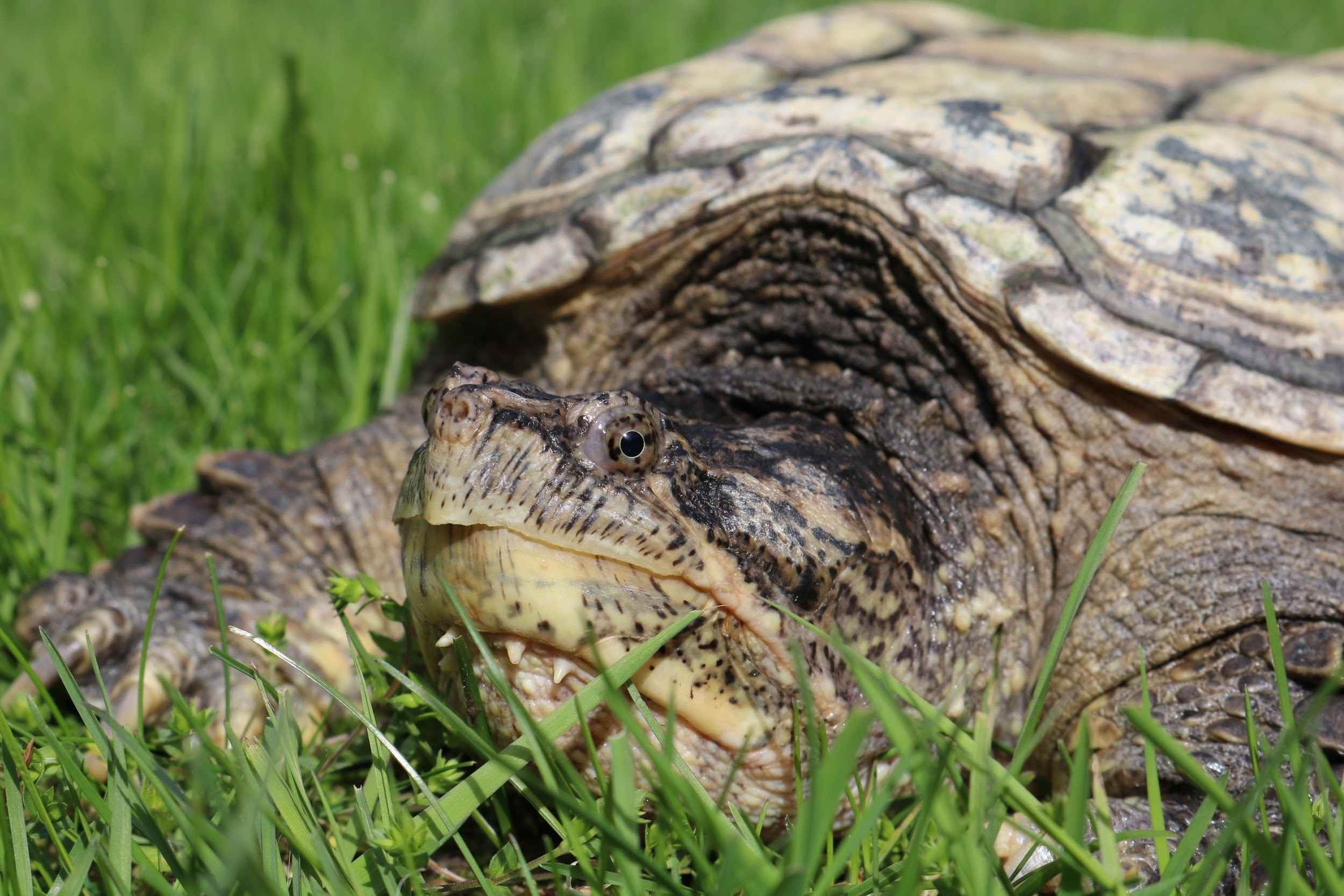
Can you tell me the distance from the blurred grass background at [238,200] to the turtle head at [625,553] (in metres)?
1.29

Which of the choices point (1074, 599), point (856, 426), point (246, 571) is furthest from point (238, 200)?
point (1074, 599)

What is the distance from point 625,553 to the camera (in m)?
1.39

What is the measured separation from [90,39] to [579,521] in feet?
19.8

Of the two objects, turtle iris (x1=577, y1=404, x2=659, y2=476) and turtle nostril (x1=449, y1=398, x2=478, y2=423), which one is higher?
turtle nostril (x1=449, y1=398, x2=478, y2=423)

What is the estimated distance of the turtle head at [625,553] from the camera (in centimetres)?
136

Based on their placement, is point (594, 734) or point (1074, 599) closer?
point (1074, 599)

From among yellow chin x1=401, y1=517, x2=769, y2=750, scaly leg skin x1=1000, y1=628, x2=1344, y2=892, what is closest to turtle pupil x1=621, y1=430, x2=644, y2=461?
yellow chin x1=401, y1=517, x2=769, y2=750

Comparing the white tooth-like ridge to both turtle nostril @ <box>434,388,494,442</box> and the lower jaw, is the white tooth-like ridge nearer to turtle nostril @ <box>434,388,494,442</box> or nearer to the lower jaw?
the lower jaw

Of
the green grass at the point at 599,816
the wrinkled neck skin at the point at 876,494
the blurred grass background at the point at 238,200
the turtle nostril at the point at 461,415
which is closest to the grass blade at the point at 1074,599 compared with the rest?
the green grass at the point at 599,816

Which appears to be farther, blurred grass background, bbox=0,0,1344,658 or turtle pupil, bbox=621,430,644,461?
blurred grass background, bbox=0,0,1344,658

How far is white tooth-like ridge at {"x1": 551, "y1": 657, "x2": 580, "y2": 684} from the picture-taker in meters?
1.42

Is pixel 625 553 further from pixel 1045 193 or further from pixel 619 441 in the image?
pixel 1045 193

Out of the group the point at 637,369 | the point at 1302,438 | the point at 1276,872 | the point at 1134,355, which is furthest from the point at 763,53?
the point at 1276,872

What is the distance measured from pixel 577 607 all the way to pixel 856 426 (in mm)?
849
